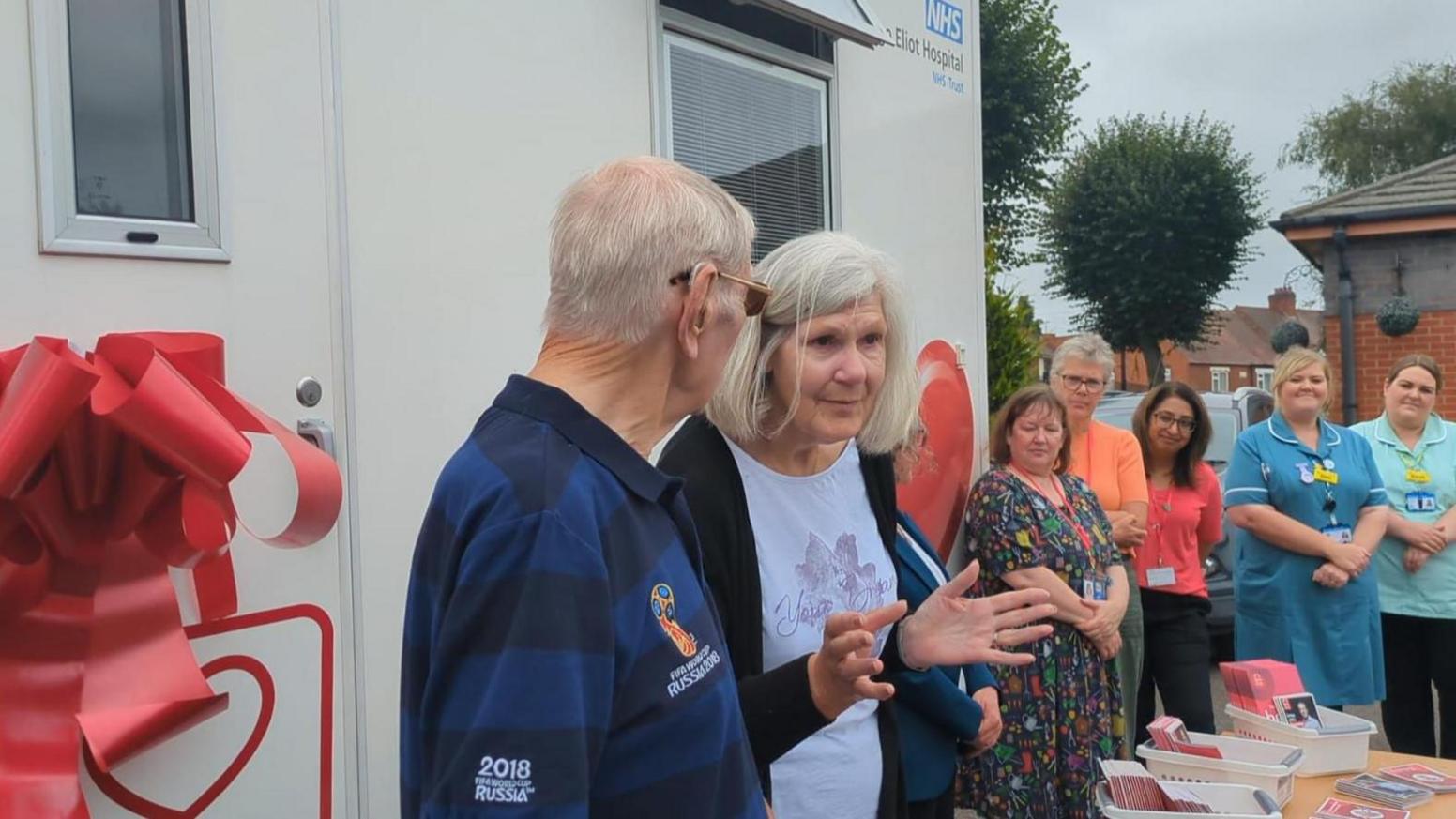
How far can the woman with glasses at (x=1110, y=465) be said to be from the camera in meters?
4.22

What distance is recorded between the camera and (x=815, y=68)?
3084mm

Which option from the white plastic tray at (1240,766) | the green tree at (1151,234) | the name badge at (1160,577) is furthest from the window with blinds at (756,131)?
the green tree at (1151,234)

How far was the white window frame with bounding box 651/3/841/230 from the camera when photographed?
2.55m

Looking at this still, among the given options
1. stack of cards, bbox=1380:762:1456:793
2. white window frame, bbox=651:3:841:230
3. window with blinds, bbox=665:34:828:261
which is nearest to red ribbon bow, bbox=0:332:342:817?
white window frame, bbox=651:3:841:230

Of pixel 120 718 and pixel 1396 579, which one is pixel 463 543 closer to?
pixel 120 718

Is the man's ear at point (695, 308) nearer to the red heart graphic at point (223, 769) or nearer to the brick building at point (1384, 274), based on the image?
the red heart graphic at point (223, 769)

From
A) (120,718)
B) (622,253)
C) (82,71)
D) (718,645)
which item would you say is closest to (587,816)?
(718,645)

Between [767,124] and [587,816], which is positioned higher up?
[767,124]

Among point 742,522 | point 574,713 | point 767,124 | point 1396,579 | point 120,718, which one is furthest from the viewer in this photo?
point 1396,579

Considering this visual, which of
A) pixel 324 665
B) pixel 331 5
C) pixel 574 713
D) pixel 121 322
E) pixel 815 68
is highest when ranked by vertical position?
pixel 815 68

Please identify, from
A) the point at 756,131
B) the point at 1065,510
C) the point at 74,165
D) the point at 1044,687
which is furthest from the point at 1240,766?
the point at 74,165

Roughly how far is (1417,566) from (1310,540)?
588 millimetres

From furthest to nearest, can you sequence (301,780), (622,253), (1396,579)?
(1396,579), (301,780), (622,253)

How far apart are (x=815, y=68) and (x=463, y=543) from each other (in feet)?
7.41
